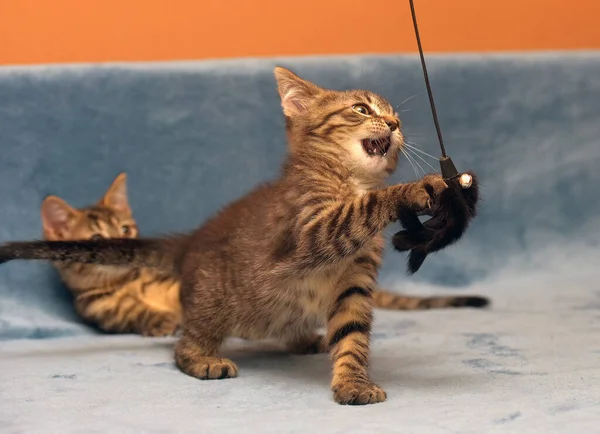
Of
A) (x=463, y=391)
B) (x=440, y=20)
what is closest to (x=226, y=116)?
(x=440, y=20)

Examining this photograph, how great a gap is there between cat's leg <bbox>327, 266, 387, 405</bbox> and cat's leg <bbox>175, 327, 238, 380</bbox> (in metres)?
0.25

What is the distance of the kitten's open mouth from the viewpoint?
5.71ft

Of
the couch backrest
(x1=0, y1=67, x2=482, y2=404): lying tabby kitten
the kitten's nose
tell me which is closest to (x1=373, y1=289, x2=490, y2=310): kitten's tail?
the couch backrest

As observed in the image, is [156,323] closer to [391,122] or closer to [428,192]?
[391,122]

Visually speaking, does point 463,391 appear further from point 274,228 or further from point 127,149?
point 127,149

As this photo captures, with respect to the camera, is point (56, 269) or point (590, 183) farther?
point (590, 183)

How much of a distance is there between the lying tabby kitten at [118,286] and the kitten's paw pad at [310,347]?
1.36 ft

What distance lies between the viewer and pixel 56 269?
248cm

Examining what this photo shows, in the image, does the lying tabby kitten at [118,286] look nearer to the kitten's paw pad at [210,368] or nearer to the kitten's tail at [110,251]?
the kitten's tail at [110,251]

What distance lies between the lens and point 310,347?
2.08 m

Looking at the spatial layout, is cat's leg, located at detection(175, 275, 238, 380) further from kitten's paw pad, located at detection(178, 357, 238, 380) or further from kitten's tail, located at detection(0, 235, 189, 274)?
kitten's tail, located at detection(0, 235, 189, 274)

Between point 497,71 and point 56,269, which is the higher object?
point 497,71

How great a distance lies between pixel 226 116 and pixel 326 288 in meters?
1.12

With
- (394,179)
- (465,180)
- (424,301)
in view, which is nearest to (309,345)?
(394,179)
